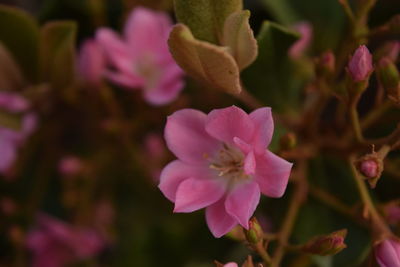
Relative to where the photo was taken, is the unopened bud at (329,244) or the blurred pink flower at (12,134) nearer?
the unopened bud at (329,244)

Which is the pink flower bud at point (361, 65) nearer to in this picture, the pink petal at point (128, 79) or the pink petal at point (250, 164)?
the pink petal at point (250, 164)

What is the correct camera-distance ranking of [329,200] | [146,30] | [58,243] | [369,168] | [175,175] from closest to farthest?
[369,168]
[175,175]
[329,200]
[146,30]
[58,243]

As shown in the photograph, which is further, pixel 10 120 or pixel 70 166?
pixel 70 166

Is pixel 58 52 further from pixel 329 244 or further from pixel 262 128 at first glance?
pixel 329 244

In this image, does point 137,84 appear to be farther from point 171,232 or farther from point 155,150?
point 171,232

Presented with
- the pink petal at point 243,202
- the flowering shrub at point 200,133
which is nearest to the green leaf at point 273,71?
the flowering shrub at point 200,133

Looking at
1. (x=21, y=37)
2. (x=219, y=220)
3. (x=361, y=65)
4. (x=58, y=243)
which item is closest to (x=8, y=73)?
(x=21, y=37)

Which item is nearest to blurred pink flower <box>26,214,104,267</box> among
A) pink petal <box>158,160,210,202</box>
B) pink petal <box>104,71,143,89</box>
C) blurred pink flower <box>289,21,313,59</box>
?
pink petal <box>104,71,143,89</box>
